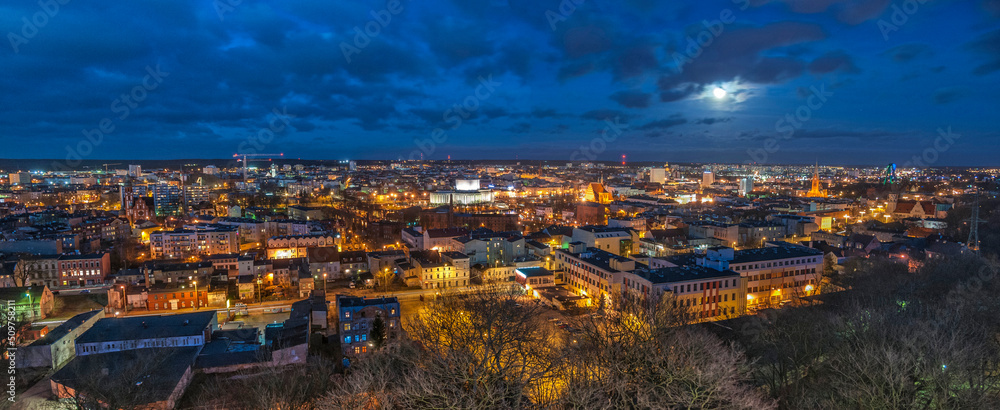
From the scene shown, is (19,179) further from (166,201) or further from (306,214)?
(306,214)

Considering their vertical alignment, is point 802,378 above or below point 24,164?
below

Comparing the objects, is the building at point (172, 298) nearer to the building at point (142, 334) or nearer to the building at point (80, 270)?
the building at point (142, 334)

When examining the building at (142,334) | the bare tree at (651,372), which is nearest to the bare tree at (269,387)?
the building at (142,334)

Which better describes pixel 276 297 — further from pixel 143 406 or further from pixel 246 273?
pixel 143 406

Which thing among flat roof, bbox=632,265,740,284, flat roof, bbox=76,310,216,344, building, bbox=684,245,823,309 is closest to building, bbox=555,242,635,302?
flat roof, bbox=632,265,740,284

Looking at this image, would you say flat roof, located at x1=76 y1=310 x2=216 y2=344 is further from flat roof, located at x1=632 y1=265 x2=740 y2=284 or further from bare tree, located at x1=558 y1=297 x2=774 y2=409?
flat roof, located at x1=632 y1=265 x2=740 y2=284

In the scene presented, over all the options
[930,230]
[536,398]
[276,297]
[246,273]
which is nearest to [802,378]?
[536,398]
